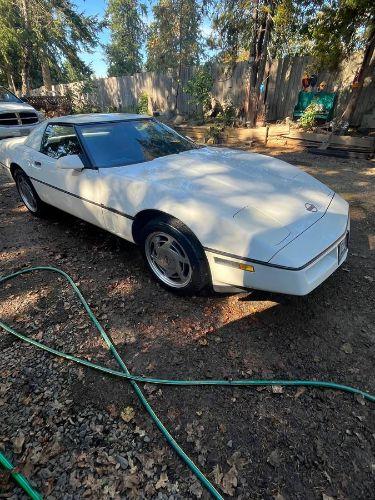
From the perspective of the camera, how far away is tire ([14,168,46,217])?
4.23 meters

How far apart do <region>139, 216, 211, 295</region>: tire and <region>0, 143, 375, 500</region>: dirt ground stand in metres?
0.18

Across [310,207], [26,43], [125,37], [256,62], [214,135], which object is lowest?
[214,135]

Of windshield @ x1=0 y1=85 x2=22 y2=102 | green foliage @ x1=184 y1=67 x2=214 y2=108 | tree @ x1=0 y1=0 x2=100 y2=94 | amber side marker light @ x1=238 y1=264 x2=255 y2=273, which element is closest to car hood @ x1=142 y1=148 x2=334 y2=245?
amber side marker light @ x1=238 y1=264 x2=255 y2=273

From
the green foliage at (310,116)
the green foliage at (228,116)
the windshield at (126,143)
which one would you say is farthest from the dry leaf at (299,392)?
the green foliage at (228,116)

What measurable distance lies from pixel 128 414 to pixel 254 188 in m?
1.97

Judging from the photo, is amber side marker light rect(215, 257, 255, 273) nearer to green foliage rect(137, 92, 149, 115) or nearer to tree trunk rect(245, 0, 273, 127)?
tree trunk rect(245, 0, 273, 127)

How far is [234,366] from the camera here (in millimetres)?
2164

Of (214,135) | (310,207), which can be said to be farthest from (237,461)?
(214,135)

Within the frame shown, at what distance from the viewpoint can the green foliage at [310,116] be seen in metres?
8.23

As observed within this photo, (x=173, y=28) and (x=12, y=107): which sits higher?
(x=173, y=28)

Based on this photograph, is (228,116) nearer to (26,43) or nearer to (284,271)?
(284,271)

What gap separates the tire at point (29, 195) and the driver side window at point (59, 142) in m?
0.70

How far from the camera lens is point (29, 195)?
4.50 meters

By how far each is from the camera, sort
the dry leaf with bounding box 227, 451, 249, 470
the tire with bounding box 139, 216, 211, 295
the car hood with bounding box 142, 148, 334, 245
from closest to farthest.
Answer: the dry leaf with bounding box 227, 451, 249, 470, the car hood with bounding box 142, 148, 334, 245, the tire with bounding box 139, 216, 211, 295
